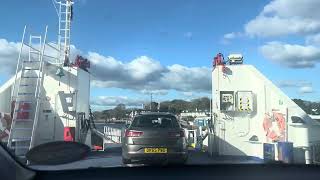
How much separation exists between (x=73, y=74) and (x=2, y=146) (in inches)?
590

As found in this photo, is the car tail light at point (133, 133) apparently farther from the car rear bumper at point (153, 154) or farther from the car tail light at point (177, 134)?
the car tail light at point (177, 134)

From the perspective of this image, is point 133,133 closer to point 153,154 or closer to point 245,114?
point 153,154

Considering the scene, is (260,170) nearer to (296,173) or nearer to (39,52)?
(296,173)

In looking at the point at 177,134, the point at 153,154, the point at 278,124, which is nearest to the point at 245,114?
the point at 278,124

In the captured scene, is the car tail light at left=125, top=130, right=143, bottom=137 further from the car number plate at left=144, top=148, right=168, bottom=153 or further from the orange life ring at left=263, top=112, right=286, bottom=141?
the orange life ring at left=263, top=112, right=286, bottom=141

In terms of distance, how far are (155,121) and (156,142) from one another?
659 millimetres

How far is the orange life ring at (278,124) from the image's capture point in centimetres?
1609

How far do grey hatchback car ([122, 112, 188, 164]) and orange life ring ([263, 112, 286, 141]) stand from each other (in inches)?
178

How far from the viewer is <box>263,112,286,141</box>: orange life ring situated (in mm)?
16092

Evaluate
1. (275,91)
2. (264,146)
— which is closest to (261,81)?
(275,91)

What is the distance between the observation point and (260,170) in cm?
316

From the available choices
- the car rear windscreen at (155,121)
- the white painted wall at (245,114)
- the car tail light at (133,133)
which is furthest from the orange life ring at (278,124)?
the car tail light at (133,133)

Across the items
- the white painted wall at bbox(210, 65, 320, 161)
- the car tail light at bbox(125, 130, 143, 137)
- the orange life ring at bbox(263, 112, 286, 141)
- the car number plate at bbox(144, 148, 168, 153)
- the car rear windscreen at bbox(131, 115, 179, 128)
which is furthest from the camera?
the white painted wall at bbox(210, 65, 320, 161)

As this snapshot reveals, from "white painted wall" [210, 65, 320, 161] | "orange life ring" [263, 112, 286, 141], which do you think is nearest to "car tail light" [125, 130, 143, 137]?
"white painted wall" [210, 65, 320, 161]
